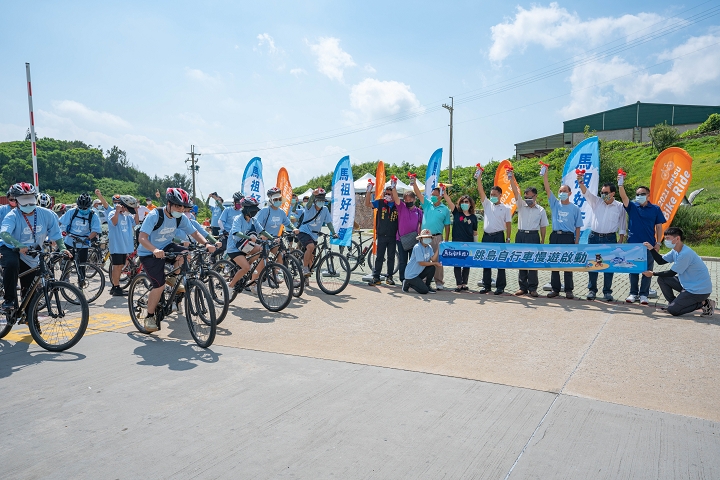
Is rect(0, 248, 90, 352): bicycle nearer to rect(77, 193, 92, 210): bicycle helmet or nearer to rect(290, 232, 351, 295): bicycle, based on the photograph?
rect(77, 193, 92, 210): bicycle helmet

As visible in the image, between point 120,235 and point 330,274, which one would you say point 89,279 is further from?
point 330,274

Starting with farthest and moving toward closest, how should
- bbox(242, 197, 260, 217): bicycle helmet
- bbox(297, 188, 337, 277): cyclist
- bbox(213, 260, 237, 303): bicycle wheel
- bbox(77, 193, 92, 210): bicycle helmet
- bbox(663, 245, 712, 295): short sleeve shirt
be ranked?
bbox(297, 188, 337, 277): cyclist → bbox(77, 193, 92, 210): bicycle helmet → bbox(242, 197, 260, 217): bicycle helmet → bbox(213, 260, 237, 303): bicycle wheel → bbox(663, 245, 712, 295): short sleeve shirt

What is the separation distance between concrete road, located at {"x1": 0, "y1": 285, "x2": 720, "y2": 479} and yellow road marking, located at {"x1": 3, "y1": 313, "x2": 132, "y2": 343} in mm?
72

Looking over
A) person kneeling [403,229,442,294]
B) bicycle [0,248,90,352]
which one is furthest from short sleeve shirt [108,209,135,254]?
person kneeling [403,229,442,294]

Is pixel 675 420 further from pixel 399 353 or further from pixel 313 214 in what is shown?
pixel 313 214

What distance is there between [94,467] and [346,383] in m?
2.20

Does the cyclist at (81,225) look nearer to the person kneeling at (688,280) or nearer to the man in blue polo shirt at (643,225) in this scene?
the man in blue polo shirt at (643,225)

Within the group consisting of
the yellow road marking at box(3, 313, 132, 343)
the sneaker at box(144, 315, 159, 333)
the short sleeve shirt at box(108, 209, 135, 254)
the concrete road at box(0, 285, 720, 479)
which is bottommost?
the yellow road marking at box(3, 313, 132, 343)

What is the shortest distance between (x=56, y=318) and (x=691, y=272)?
28.8ft

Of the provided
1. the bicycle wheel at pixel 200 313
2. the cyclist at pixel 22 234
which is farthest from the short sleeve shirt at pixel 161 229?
the cyclist at pixel 22 234

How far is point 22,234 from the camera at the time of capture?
21.7ft

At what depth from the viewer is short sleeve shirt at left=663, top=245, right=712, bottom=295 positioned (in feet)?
25.1

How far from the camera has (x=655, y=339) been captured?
647 centimetres

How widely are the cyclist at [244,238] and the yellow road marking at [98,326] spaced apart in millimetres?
1744
